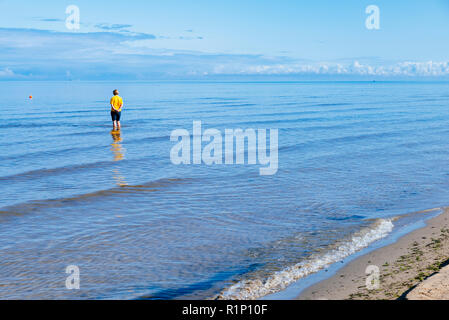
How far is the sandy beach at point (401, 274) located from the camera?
492cm

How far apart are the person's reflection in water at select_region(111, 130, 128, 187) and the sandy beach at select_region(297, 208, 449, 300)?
7.41m

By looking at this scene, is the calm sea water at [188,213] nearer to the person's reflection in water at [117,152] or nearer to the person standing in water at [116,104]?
the person's reflection in water at [117,152]

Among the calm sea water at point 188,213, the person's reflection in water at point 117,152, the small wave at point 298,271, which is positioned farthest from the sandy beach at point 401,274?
the person's reflection in water at point 117,152

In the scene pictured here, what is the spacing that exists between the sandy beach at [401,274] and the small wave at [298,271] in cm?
33

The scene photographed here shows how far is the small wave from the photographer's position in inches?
225

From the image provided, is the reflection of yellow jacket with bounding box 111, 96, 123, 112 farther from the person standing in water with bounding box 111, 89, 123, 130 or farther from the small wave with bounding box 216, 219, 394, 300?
the small wave with bounding box 216, 219, 394, 300

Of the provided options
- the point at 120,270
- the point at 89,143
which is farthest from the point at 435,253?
the point at 89,143

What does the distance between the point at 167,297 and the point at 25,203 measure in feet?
19.8

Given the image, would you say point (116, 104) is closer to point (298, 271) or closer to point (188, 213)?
point (188, 213)

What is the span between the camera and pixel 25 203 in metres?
10.2

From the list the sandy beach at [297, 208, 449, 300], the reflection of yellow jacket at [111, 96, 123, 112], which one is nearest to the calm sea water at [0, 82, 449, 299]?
the sandy beach at [297, 208, 449, 300]
